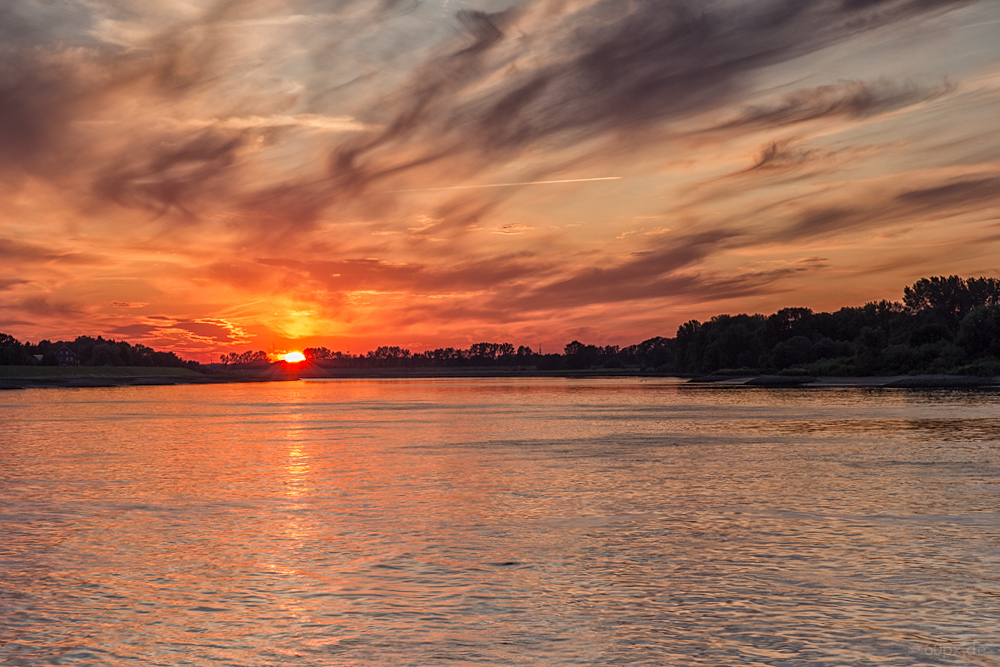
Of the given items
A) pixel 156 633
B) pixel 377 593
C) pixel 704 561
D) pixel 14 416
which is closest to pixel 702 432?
pixel 704 561

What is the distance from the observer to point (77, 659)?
9.55m

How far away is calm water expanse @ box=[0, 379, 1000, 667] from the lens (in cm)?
998

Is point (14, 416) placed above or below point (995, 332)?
below

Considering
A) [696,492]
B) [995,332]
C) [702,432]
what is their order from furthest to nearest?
1. [995,332]
2. [702,432]
3. [696,492]

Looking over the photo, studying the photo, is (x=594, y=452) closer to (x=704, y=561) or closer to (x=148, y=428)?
Result: (x=704, y=561)

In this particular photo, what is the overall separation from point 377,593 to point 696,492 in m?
13.1

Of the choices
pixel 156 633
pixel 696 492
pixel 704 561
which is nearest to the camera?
pixel 156 633

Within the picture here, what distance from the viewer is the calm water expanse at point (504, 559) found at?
393 inches

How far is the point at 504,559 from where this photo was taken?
1480cm

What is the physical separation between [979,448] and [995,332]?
130 meters

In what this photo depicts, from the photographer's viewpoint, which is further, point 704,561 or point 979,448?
point 979,448

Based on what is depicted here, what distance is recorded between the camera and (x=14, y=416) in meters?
67.3

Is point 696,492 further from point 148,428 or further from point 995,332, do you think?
point 995,332

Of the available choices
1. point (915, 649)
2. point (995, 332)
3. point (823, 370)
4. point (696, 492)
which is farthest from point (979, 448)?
point (823, 370)
